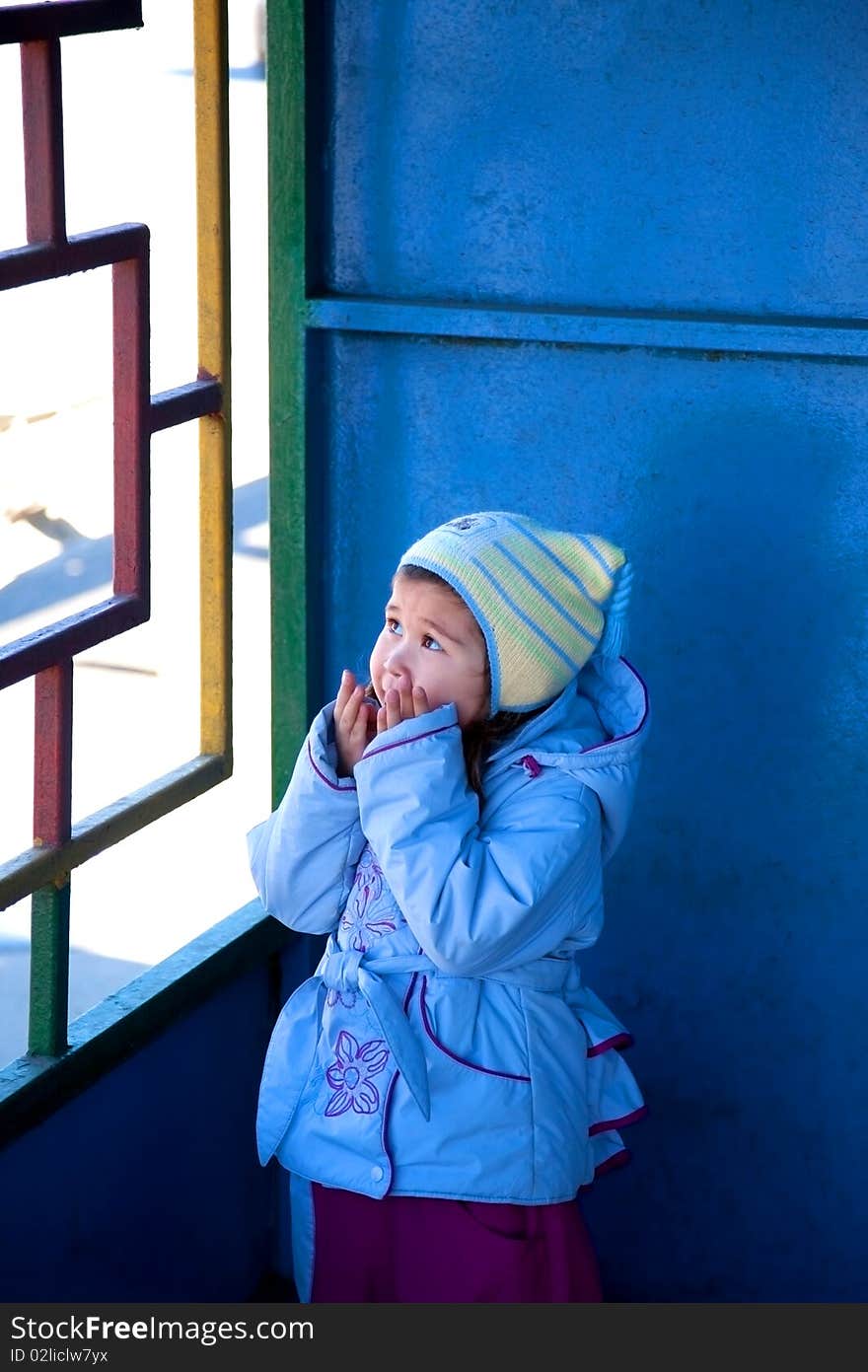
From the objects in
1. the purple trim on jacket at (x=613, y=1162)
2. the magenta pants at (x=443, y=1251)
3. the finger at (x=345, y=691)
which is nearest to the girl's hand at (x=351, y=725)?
the finger at (x=345, y=691)

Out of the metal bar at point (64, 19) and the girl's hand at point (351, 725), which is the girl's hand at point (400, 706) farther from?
the metal bar at point (64, 19)

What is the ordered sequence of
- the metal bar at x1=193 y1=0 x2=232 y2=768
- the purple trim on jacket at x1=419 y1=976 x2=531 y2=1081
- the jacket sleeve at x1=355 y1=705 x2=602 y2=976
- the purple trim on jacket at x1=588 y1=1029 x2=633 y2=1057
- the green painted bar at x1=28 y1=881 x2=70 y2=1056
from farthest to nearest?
the metal bar at x1=193 y1=0 x2=232 y2=768
the green painted bar at x1=28 y1=881 x2=70 y2=1056
the purple trim on jacket at x1=588 y1=1029 x2=633 y2=1057
the purple trim on jacket at x1=419 y1=976 x2=531 y2=1081
the jacket sleeve at x1=355 y1=705 x2=602 y2=976

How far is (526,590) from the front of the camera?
1.99 metres

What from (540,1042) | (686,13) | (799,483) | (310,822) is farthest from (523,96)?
(540,1042)

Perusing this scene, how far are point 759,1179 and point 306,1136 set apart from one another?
0.92 meters

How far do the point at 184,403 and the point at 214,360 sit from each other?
0.40 feet

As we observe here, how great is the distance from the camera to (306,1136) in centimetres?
207

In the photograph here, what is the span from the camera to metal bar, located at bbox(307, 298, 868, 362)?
2.27 metres

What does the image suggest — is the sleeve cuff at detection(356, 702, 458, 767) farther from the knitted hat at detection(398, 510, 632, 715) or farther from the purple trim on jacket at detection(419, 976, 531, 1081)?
the purple trim on jacket at detection(419, 976, 531, 1081)

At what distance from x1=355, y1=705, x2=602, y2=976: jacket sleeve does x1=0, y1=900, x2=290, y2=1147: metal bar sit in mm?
596

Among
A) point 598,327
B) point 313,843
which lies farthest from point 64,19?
point 313,843

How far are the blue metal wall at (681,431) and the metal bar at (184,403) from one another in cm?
18

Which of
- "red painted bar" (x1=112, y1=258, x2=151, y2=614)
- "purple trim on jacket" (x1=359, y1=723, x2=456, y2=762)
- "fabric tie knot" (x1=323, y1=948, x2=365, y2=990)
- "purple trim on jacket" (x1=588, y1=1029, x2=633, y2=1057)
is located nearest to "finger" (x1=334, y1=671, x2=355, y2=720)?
"purple trim on jacket" (x1=359, y1=723, x2=456, y2=762)

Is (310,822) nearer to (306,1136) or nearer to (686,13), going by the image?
(306,1136)
